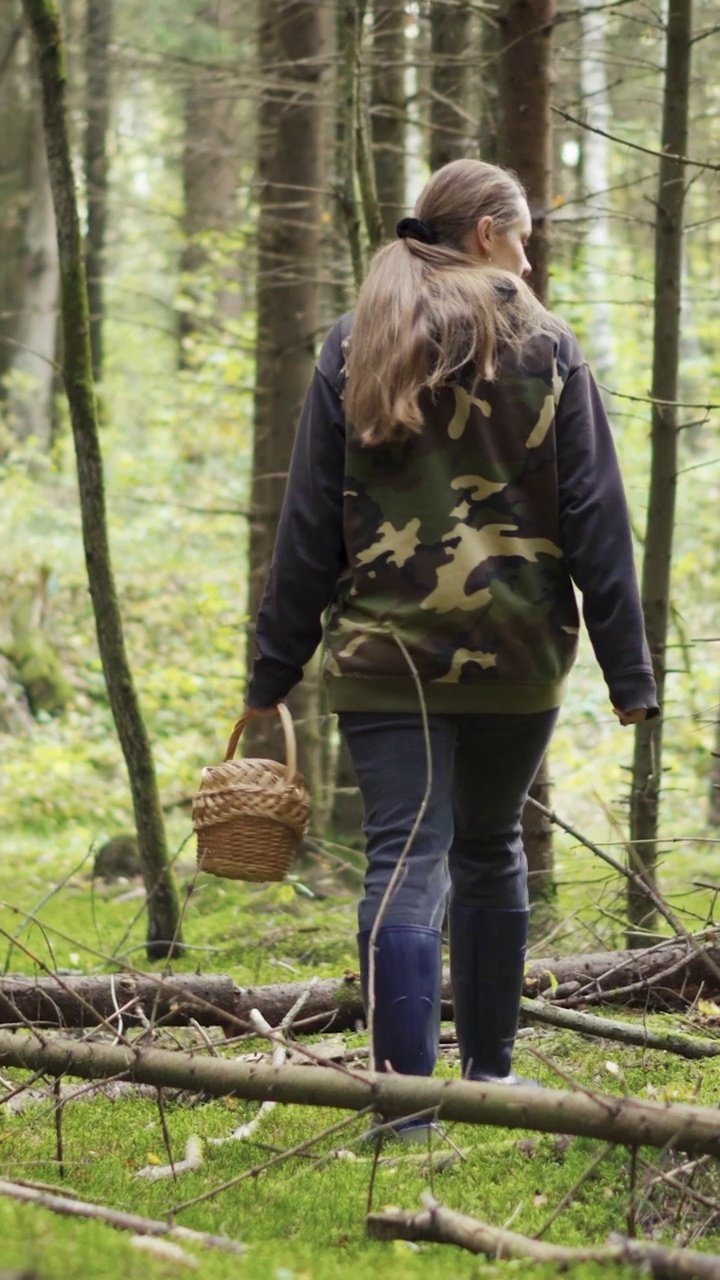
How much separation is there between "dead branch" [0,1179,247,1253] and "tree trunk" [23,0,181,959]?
2647 mm

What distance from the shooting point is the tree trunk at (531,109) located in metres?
5.20

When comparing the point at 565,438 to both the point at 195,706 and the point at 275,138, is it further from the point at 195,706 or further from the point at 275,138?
the point at 195,706

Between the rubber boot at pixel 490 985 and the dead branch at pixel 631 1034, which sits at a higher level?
the rubber boot at pixel 490 985

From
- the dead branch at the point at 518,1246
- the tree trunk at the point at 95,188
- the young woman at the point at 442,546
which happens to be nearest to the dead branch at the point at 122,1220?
the dead branch at the point at 518,1246

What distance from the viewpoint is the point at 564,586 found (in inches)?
130

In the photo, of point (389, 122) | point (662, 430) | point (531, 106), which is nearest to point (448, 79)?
point (389, 122)

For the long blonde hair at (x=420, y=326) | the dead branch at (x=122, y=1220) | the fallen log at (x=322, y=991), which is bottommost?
the fallen log at (x=322, y=991)

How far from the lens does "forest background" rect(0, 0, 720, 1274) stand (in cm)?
587

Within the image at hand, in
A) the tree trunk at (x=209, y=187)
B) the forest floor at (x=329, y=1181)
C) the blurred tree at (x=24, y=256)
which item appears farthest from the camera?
the blurred tree at (x=24, y=256)

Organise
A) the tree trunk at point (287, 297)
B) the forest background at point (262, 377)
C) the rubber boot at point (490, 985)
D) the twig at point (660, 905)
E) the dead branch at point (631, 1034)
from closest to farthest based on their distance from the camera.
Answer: the twig at point (660, 905) < the rubber boot at point (490, 985) < the dead branch at point (631, 1034) < the forest background at point (262, 377) < the tree trunk at point (287, 297)

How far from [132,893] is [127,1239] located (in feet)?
19.8

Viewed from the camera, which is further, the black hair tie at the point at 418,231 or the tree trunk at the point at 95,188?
the tree trunk at the point at 95,188

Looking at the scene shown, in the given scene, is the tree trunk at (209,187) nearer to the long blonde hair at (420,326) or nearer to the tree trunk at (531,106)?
the tree trunk at (531,106)

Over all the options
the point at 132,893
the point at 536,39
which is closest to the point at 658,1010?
the point at 536,39
